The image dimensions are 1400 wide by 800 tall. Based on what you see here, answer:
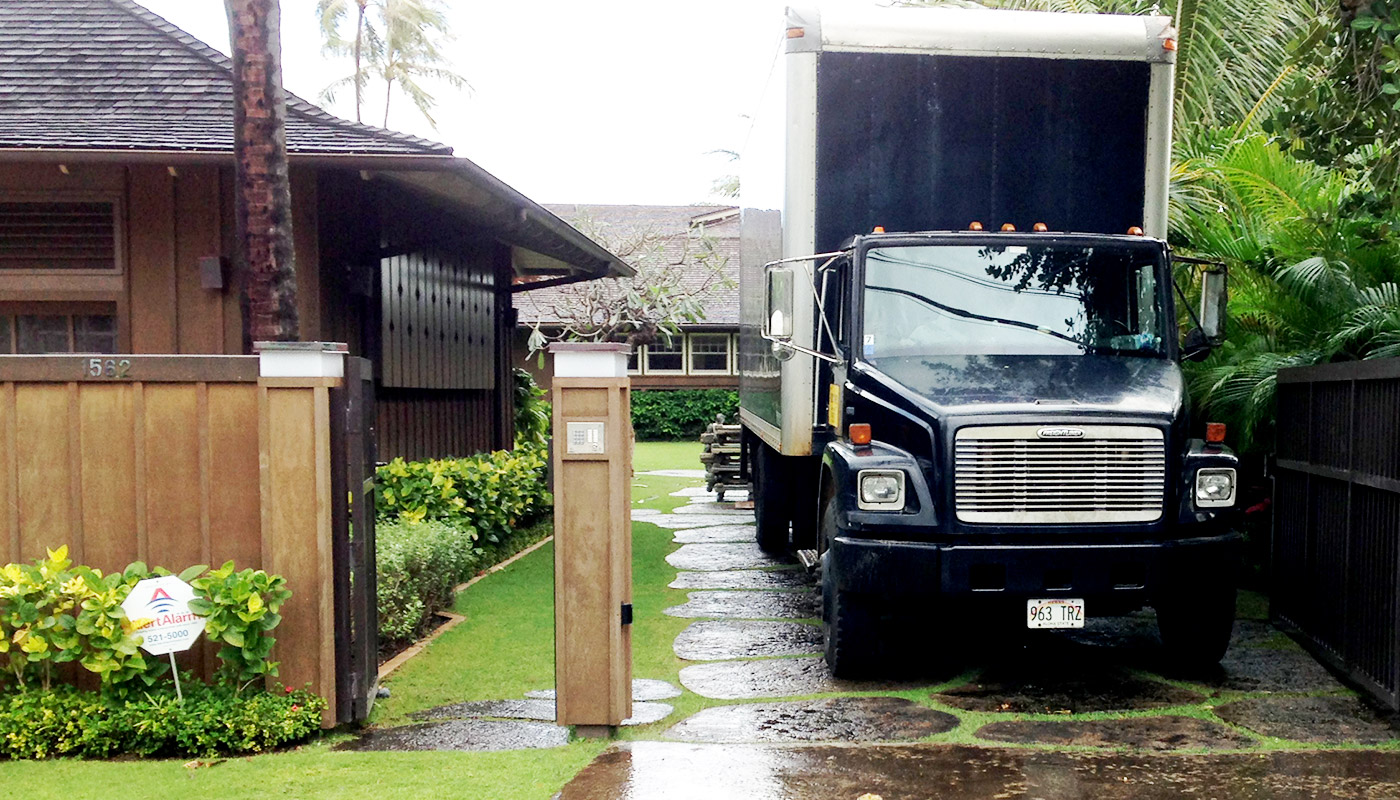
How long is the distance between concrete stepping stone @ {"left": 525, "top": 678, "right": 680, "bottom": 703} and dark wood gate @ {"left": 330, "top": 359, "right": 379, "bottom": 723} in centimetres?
93

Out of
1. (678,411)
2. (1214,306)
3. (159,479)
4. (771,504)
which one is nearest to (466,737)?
(159,479)

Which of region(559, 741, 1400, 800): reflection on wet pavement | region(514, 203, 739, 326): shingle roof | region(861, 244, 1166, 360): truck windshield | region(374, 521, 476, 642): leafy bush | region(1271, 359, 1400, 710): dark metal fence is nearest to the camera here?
region(559, 741, 1400, 800): reflection on wet pavement

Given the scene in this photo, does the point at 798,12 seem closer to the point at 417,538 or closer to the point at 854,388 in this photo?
the point at 854,388

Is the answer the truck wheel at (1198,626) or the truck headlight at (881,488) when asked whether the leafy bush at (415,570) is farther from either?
the truck wheel at (1198,626)

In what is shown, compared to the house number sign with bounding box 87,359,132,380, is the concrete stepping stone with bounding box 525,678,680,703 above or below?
below

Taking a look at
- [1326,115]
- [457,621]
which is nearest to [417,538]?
[457,621]

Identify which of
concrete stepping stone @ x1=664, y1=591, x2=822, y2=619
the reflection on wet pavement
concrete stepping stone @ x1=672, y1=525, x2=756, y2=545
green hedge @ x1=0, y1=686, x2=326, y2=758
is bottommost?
concrete stepping stone @ x1=672, y1=525, x2=756, y2=545

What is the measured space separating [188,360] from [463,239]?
7.30 meters

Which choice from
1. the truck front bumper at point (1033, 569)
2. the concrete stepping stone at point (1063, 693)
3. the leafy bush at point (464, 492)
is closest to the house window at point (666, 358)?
the leafy bush at point (464, 492)

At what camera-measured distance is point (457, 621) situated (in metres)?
8.00

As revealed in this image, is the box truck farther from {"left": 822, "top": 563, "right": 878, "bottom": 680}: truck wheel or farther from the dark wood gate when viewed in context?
the dark wood gate

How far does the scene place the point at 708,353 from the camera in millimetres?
33438

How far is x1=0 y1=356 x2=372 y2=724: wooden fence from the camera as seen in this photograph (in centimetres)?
526

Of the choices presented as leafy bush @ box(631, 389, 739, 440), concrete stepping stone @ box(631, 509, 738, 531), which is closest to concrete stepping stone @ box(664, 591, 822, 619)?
concrete stepping stone @ box(631, 509, 738, 531)
